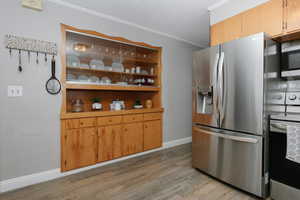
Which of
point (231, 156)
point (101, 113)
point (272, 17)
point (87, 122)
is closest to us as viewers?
point (272, 17)

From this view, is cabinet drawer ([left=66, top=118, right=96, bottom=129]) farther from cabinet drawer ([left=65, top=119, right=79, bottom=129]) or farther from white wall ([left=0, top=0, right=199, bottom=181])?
white wall ([left=0, top=0, right=199, bottom=181])

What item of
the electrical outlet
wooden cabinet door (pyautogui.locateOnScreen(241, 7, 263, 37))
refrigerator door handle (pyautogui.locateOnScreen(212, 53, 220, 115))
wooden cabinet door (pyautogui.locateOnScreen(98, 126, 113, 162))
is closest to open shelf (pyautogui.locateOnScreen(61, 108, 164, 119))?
wooden cabinet door (pyautogui.locateOnScreen(98, 126, 113, 162))

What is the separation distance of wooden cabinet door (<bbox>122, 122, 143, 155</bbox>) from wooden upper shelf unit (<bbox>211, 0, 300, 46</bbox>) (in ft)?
6.91

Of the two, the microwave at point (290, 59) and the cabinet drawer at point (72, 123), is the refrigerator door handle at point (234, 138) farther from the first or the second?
the cabinet drawer at point (72, 123)

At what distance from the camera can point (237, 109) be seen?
6.12ft

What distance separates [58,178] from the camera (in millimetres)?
2240

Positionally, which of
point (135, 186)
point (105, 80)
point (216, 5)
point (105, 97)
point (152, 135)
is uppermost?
point (216, 5)

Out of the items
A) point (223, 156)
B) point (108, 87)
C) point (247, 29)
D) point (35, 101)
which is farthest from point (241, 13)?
point (35, 101)

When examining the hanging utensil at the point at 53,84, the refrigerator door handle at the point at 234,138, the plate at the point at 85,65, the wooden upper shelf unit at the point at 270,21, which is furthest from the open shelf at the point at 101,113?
the wooden upper shelf unit at the point at 270,21

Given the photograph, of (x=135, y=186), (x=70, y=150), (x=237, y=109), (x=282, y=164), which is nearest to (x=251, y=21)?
(x=237, y=109)

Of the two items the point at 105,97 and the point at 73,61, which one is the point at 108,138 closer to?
the point at 105,97

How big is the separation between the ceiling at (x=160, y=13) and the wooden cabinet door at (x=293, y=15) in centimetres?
84

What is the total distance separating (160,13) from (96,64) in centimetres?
139

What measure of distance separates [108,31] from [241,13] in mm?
2043
